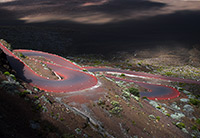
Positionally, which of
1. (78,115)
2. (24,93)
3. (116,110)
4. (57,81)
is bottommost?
(116,110)

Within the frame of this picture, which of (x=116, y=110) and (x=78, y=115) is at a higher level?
(x=78, y=115)

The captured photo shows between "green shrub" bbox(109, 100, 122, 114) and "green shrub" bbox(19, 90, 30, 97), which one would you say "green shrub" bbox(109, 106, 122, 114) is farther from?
"green shrub" bbox(19, 90, 30, 97)

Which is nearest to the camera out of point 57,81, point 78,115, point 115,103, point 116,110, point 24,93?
point 24,93

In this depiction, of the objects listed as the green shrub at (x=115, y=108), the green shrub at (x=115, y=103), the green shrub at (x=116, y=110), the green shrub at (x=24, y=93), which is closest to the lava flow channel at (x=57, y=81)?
the green shrub at (x=24, y=93)

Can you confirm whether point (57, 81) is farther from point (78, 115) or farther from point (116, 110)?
point (116, 110)

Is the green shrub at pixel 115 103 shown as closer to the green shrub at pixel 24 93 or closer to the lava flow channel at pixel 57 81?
the lava flow channel at pixel 57 81

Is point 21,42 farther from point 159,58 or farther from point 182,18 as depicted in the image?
point 182,18

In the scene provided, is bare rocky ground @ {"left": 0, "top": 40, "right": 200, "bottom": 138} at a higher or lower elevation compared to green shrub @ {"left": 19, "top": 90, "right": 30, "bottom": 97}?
lower

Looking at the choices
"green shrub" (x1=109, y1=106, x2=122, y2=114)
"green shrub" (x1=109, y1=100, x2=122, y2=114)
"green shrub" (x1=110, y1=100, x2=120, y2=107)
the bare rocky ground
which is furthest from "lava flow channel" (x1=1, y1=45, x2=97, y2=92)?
"green shrub" (x1=109, y1=106, x2=122, y2=114)

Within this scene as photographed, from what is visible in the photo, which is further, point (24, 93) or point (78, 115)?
point (78, 115)

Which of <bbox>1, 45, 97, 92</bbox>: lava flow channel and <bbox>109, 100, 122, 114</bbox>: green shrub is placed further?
<bbox>1, 45, 97, 92</bbox>: lava flow channel

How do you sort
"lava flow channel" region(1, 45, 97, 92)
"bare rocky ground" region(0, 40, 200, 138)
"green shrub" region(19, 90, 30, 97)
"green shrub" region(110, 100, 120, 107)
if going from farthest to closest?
1. "lava flow channel" region(1, 45, 97, 92)
2. "green shrub" region(110, 100, 120, 107)
3. "green shrub" region(19, 90, 30, 97)
4. "bare rocky ground" region(0, 40, 200, 138)

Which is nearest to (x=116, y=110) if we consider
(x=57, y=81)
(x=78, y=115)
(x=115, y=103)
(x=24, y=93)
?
(x=115, y=103)
